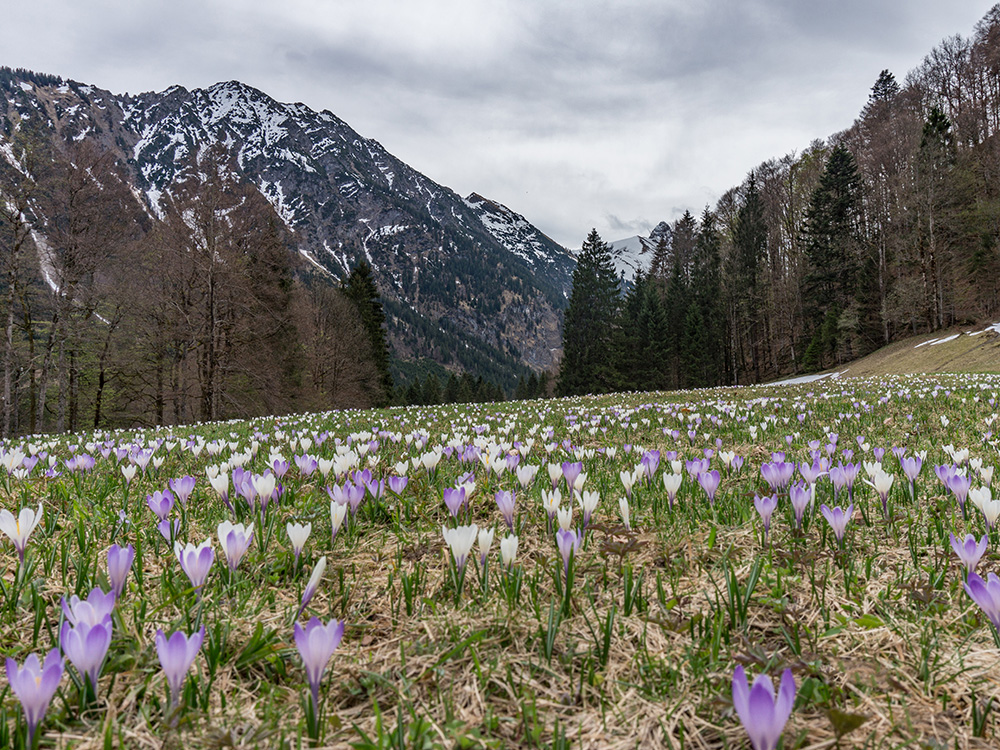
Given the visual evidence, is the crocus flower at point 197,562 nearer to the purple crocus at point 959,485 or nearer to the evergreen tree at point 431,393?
the purple crocus at point 959,485

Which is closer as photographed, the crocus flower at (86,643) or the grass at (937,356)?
the crocus flower at (86,643)

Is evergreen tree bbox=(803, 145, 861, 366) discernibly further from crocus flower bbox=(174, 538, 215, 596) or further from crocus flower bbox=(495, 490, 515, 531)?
crocus flower bbox=(174, 538, 215, 596)

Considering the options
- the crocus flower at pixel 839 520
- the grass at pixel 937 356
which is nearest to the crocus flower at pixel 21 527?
the crocus flower at pixel 839 520

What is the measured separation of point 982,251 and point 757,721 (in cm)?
4281

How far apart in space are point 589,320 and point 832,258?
795 inches

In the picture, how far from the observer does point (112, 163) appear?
2045 cm

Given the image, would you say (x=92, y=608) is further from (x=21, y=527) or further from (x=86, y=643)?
(x=21, y=527)

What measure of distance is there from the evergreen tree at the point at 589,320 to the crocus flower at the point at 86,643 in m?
46.2

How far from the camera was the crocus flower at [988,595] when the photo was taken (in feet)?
3.88

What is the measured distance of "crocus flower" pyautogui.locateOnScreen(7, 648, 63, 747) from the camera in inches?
34.4

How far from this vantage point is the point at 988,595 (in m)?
1.21

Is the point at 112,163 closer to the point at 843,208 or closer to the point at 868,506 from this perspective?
the point at 868,506

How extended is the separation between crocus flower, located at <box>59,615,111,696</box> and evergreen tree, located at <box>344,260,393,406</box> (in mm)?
38186

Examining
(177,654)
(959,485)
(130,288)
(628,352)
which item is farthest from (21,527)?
(628,352)
